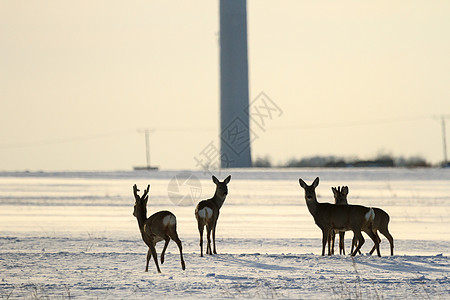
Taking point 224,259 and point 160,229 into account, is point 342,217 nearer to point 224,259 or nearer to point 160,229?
point 224,259

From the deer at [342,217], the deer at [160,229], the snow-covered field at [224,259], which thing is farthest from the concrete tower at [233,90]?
the deer at [160,229]

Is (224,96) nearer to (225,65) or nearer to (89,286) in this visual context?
(225,65)

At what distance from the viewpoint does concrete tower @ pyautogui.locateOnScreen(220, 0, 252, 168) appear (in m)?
105

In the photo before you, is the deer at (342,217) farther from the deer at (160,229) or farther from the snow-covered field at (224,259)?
the deer at (160,229)

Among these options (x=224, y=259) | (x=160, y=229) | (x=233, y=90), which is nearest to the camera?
(x=160, y=229)

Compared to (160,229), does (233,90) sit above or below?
above

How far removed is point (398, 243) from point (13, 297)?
36.9 ft

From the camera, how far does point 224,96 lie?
358ft

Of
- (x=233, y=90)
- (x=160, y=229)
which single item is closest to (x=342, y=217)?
(x=160, y=229)

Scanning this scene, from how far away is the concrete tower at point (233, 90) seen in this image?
105 metres

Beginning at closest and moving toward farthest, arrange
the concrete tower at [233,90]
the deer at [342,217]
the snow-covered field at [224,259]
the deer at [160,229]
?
the snow-covered field at [224,259] → the deer at [160,229] → the deer at [342,217] → the concrete tower at [233,90]

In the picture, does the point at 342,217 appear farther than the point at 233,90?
No

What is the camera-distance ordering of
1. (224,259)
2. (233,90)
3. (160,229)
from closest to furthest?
(160,229), (224,259), (233,90)

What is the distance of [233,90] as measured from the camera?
109 meters
